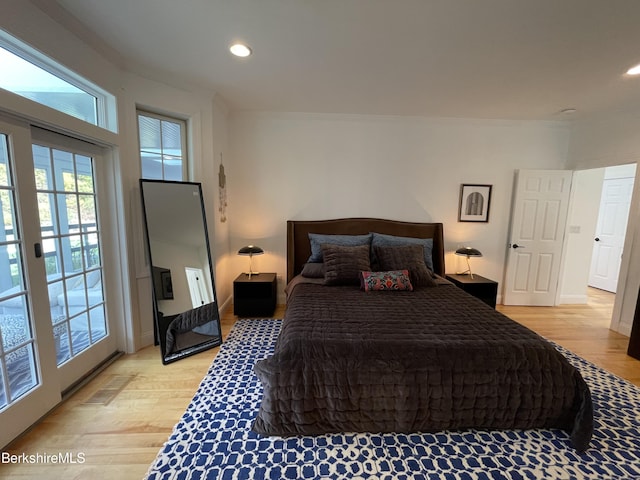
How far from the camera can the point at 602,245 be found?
5.01m

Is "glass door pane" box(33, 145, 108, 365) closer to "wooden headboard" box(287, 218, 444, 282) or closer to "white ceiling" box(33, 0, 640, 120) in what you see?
"white ceiling" box(33, 0, 640, 120)

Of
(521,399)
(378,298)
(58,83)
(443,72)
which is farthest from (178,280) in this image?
(443,72)

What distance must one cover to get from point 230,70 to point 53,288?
2.19m

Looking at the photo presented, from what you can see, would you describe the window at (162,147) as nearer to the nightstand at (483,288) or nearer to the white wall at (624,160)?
the nightstand at (483,288)

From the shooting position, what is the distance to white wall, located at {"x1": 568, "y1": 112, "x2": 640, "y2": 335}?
3.06m

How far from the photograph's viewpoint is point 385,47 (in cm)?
203

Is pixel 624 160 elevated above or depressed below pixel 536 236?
above

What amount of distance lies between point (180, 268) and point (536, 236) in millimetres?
4548

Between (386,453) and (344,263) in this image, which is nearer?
(386,453)

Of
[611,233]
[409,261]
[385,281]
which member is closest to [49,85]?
[385,281]

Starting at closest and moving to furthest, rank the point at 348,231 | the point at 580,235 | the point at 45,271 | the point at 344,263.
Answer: the point at 45,271
the point at 344,263
the point at 348,231
the point at 580,235

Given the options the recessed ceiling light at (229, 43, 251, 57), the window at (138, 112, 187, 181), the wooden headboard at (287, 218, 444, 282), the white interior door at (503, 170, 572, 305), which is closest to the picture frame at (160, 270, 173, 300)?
the window at (138, 112, 187, 181)

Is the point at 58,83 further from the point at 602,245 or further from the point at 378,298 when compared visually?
the point at 602,245

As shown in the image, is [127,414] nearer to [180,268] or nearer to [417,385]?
[180,268]
